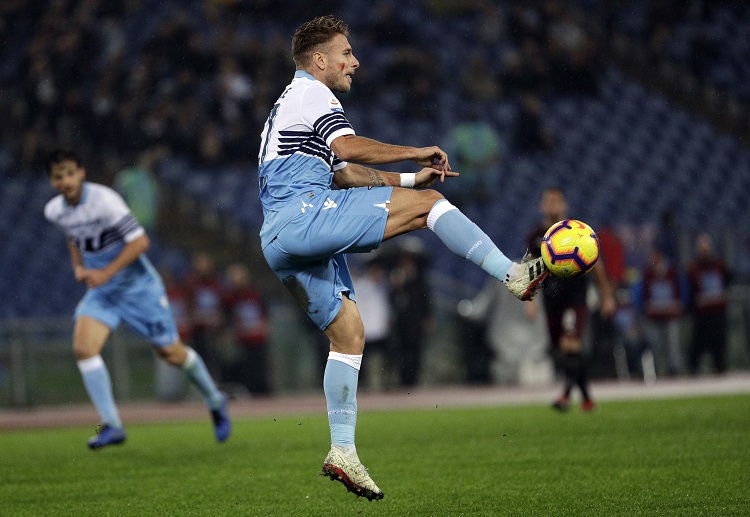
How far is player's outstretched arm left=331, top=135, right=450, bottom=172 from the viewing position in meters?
4.73

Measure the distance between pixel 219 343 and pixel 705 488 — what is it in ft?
36.1

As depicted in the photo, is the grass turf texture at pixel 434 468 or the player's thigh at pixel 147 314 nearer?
the grass turf texture at pixel 434 468

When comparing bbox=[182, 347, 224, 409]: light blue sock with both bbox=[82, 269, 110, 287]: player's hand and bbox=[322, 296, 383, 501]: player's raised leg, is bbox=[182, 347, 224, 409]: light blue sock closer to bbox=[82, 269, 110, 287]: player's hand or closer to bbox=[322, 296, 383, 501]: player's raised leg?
bbox=[82, 269, 110, 287]: player's hand

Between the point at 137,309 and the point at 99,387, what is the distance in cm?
68

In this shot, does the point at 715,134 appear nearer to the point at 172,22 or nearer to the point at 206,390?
the point at 172,22

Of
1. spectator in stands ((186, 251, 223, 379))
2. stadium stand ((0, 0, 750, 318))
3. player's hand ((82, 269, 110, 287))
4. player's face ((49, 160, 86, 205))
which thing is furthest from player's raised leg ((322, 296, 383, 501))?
stadium stand ((0, 0, 750, 318))

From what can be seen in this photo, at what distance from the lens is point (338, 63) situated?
523 cm

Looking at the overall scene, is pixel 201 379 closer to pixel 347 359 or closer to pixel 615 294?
pixel 347 359

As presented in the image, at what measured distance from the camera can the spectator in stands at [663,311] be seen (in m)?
15.2

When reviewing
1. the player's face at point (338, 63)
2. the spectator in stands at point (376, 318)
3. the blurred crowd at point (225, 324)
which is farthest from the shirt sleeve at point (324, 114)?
the blurred crowd at point (225, 324)

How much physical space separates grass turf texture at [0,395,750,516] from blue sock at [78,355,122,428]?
0.35 meters

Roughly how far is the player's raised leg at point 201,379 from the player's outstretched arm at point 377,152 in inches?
168

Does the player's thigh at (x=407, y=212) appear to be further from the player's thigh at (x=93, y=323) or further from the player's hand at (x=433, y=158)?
the player's thigh at (x=93, y=323)

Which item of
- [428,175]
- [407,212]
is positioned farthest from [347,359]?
[428,175]
